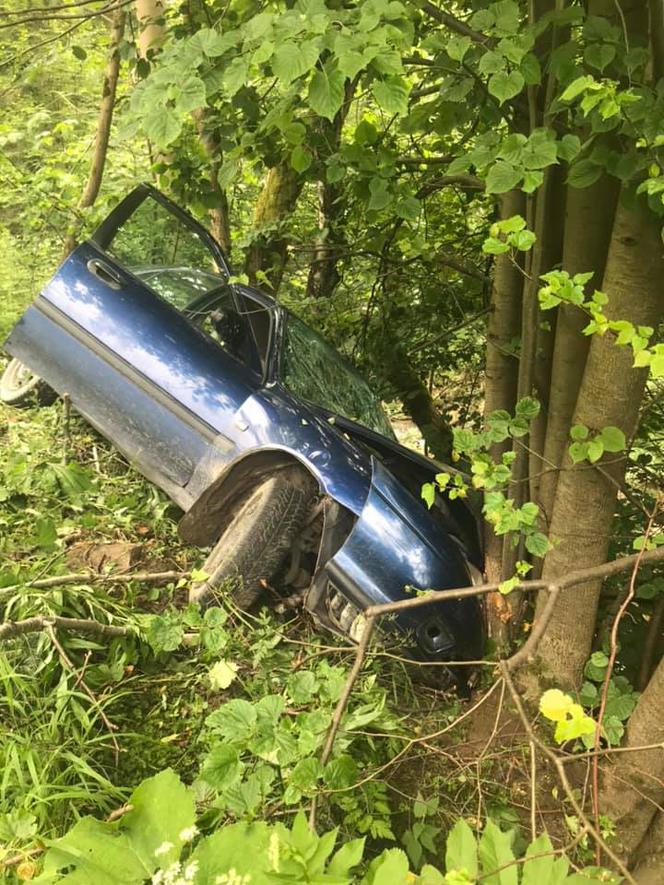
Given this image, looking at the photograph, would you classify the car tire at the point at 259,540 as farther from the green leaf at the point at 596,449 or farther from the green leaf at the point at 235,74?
the green leaf at the point at 235,74

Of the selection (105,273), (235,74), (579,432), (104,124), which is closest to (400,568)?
(579,432)

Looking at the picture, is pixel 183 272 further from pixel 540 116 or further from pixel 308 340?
pixel 540 116

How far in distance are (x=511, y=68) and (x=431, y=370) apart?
3.08 metres

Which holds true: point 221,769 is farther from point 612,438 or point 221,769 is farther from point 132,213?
point 132,213

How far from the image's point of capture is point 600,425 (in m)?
2.14

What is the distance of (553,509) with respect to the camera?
248cm

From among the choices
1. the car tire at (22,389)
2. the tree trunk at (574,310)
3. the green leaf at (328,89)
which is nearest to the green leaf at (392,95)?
the green leaf at (328,89)

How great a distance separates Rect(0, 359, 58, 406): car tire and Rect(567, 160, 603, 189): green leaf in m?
3.24

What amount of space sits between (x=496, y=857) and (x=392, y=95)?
1.71 metres

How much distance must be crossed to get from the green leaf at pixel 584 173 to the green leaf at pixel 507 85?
0.96 feet

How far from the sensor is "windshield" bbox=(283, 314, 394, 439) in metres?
3.45

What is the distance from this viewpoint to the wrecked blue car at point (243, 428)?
2754 mm

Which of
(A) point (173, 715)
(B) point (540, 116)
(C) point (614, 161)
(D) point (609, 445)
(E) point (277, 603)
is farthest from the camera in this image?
(E) point (277, 603)

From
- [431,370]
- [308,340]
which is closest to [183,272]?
[308,340]
